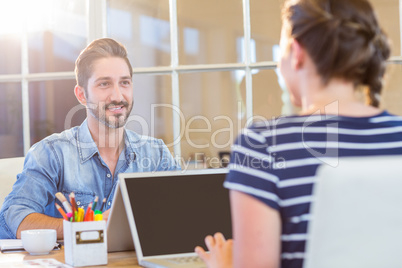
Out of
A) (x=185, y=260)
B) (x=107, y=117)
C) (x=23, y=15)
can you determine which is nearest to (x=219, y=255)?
(x=185, y=260)

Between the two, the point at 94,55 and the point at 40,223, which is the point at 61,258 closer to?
the point at 40,223

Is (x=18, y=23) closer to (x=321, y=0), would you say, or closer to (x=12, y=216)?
(x=12, y=216)

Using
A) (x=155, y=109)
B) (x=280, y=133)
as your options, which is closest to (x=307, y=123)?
(x=280, y=133)

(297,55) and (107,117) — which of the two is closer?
(297,55)

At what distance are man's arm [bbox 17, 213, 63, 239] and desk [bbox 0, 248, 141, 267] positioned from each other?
0.22 metres

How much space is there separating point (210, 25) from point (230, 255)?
9.73 ft

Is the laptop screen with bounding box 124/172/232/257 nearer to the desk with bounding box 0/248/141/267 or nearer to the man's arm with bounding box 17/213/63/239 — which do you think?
the desk with bounding box 0/248/141/267

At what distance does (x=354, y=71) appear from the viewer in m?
0.97

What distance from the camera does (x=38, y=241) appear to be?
1.60 metres

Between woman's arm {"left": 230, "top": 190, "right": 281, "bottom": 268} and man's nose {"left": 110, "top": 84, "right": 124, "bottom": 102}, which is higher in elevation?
man's nose {"left": 110, "top": 84, "right": 124, "bottom": 102}

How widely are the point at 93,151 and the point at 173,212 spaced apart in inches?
35.8

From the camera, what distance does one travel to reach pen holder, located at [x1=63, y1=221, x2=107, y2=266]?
1.43m

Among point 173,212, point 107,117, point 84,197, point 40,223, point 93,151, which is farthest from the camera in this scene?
point 107,117

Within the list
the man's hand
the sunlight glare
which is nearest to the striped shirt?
the man's hand
